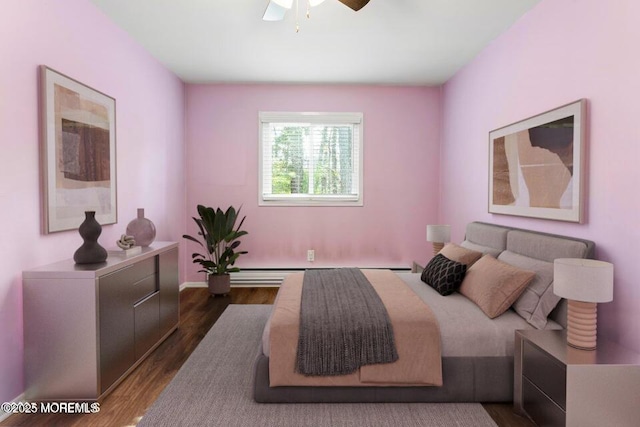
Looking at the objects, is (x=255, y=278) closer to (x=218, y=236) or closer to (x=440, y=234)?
(x=218, y=236)

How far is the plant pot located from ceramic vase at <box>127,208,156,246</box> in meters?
1.49

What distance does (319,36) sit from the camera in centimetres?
343

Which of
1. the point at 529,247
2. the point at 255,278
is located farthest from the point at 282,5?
the point at 255,278

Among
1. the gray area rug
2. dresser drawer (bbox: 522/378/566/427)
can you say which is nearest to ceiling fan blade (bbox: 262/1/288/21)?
the gray area rug

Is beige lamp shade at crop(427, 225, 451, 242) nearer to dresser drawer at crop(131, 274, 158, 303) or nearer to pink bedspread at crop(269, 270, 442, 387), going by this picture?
pink bedspread at crop(269, 270, 442, 387)

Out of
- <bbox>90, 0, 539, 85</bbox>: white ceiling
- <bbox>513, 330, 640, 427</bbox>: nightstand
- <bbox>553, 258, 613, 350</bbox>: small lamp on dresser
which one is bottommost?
<bbox>513, 330, 640, 427</bbox>: nightstand

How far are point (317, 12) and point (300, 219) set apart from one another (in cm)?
263

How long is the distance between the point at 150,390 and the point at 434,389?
1.74 meters

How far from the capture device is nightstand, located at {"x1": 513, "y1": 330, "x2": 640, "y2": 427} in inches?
66.9

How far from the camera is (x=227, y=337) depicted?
3.17 m

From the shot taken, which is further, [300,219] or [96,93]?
[300,219]

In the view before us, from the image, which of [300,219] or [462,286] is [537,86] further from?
[300,219]

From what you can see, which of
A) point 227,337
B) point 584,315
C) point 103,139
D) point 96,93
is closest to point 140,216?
point 103,139

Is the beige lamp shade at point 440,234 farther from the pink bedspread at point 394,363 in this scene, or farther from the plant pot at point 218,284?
the plant pot at point 218,284
